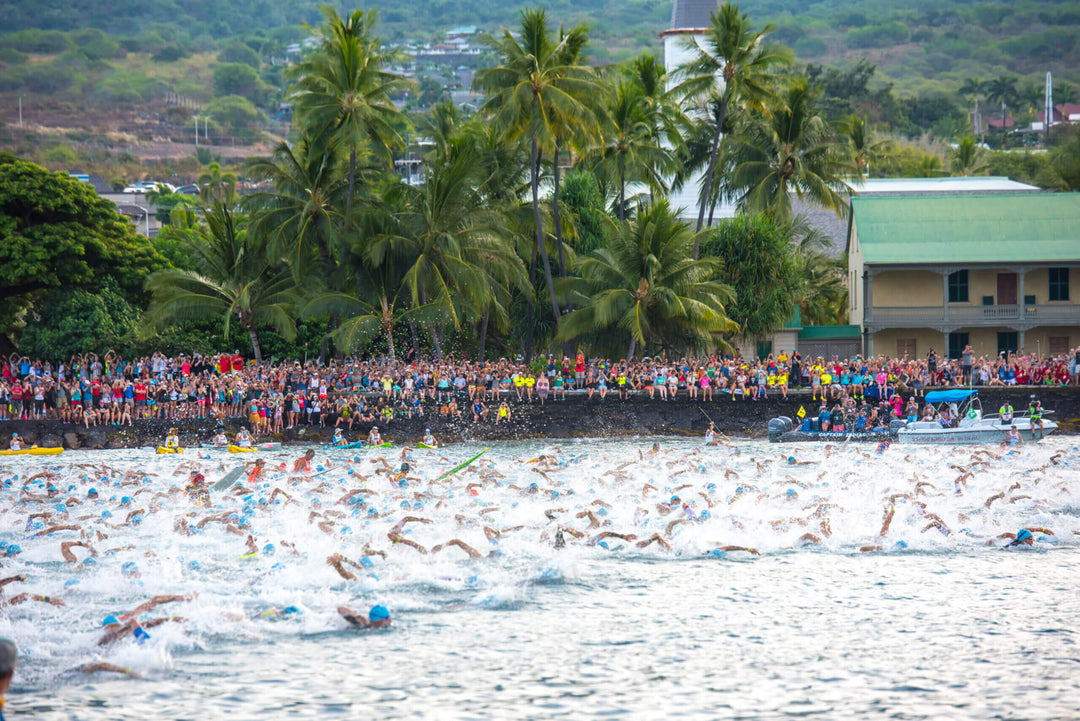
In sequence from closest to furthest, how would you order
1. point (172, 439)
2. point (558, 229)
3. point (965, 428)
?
point (965, 428), point (172, 439), point (558, 229)

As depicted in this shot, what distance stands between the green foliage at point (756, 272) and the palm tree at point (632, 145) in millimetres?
3580

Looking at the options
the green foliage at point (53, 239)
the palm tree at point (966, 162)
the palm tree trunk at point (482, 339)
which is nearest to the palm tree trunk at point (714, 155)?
the palm tree trunk at point (482, 339)

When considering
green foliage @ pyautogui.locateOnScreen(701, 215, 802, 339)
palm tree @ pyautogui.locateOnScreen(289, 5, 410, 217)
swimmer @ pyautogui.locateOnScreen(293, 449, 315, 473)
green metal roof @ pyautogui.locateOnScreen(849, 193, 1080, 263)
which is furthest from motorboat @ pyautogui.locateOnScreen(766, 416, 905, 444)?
palm tree @ pyautogui.locateOnScreen(289, 5, 410, 217)

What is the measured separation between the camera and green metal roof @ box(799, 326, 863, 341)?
4575 centimetres

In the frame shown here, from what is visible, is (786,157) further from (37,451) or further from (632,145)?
Answer: (37,451)

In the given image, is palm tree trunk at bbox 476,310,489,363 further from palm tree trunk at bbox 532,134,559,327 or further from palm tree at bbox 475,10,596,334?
palm tree at bbox 475,10,596,334

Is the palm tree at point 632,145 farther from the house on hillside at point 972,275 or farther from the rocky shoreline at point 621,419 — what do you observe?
the rocky shoreline at point 621,419

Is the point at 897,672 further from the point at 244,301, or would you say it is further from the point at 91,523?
the point at 244,301

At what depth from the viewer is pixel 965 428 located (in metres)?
31.8

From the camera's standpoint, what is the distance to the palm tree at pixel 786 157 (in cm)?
4322

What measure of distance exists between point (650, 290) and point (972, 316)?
14.5 meters

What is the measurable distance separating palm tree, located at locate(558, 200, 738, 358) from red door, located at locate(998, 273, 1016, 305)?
41.6 ft

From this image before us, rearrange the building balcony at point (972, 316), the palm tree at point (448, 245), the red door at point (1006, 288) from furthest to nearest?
the red door at point (1006, 288), the building balcony at point (972, 316), the palm tree at point (448, 245)

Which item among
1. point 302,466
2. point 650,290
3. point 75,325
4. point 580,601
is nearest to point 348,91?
point 650,290
